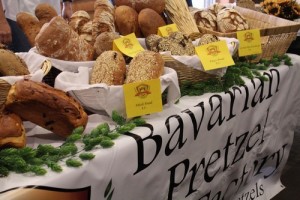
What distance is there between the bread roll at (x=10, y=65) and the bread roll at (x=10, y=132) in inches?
7.7

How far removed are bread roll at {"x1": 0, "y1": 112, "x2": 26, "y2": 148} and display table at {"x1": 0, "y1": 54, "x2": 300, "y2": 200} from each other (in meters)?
0.08

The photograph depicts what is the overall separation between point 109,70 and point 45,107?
0.96ft

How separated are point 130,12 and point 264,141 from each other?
0.92 metres

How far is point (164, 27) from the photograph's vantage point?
1.55 meters

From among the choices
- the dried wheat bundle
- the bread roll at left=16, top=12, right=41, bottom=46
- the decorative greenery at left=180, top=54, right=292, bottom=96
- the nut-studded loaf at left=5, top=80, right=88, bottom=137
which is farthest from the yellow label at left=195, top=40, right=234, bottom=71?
the bread roll at left=16, top=12, right=41, bottom=46

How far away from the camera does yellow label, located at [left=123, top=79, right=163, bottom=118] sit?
3.36ft

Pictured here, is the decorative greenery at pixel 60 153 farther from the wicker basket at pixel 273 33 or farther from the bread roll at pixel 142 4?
the wicker basket at pixel 273 33

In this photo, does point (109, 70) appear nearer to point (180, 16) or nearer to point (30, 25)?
point (30, 25)

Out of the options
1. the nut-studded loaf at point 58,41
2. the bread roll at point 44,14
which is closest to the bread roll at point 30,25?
the bread roll at point 44,14

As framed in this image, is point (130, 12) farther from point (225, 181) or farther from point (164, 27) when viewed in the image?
point (225, 181)

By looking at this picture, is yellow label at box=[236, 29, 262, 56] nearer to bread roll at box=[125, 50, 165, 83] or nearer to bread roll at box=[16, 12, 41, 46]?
bread roll at box=[125, 50, 165, 83]

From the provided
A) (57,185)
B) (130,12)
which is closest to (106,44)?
(130,12)

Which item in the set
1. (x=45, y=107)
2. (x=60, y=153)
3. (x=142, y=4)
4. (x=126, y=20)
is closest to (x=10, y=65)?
(x=45, y=107)

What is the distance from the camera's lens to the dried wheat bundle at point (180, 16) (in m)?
1.68
